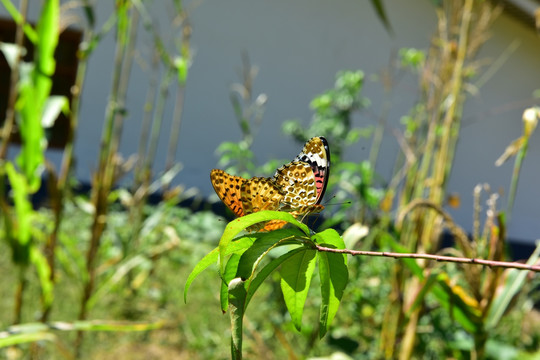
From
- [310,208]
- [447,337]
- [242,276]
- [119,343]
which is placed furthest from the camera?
[119,343]

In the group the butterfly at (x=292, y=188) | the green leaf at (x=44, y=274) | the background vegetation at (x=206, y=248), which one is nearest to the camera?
the butterfly at (x=292, y=188)

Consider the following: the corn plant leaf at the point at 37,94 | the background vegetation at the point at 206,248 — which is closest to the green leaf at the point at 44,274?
the background vegetation at the point at 206,248

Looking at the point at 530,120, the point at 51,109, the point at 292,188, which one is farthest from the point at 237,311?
the point at 51,109

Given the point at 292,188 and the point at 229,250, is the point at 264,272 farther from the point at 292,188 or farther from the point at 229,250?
the point at 292,188

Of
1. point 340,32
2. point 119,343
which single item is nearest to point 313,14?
point 340,32

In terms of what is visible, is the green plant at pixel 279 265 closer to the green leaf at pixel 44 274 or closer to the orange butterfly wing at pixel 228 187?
the orange butterfly wing at pixel 228 187

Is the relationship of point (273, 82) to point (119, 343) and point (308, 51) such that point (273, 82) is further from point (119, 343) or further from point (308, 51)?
point (119, 343)

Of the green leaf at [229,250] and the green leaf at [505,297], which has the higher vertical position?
the green leaf at [229,250]
